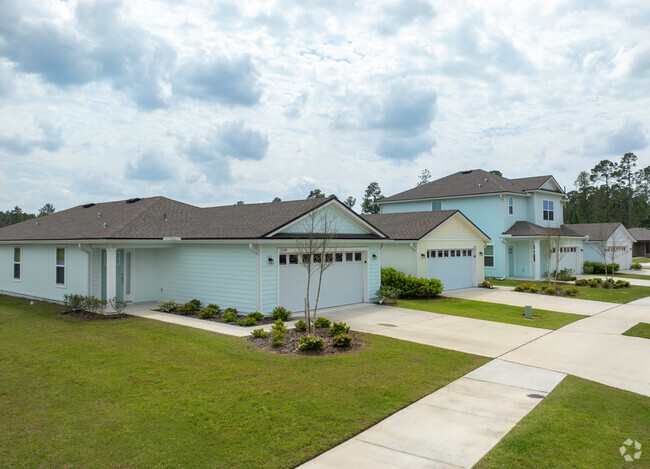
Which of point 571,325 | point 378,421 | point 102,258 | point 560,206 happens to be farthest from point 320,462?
point 560,206

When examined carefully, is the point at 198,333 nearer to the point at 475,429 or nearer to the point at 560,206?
the point at 475,429

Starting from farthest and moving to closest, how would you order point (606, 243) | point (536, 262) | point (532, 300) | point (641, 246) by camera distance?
point (641, 246), point (606, 243), point (536, 262), point (532, 300)

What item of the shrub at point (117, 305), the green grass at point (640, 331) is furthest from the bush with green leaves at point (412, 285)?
the shrub at point (117, 305)

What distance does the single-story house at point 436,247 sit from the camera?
21812 mm

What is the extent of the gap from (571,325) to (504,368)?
6467mm

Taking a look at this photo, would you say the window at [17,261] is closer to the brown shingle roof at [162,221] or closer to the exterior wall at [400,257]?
the brown shingle roof at [162,221]

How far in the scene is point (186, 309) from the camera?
1513cm

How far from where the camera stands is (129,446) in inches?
212

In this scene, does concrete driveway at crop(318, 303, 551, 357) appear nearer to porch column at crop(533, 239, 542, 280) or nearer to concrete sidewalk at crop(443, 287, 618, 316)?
concrete sidewalk at crop(443, 287, 618, 316)

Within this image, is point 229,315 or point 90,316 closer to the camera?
point 229,315

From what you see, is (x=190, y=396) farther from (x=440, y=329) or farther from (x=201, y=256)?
(x=201, y=256)

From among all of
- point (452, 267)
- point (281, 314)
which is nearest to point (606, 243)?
point (452, 267)

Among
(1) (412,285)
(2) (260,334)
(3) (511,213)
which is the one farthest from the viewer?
(3) (511,213)

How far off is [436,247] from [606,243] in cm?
2251
